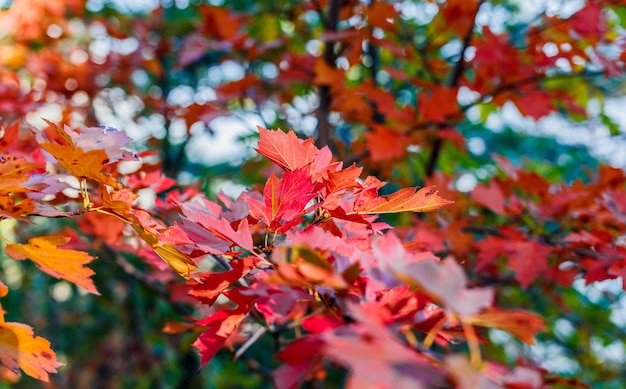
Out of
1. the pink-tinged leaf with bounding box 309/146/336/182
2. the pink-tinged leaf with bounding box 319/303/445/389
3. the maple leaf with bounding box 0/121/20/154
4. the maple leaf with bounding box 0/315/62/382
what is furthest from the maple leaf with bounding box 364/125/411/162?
the pink-tinged leaf with bounding box 319/303/445/389

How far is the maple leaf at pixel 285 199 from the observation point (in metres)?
0.58

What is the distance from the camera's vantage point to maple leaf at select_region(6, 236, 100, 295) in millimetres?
634

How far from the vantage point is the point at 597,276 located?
2.70 ft

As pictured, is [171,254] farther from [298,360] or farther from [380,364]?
[380,364]

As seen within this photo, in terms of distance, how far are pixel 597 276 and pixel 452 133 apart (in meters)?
0.63

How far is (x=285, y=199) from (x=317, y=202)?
0.26 feet

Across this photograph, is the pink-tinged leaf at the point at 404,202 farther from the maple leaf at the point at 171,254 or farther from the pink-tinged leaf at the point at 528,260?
the pink-tinged leaf at the point at 528,260

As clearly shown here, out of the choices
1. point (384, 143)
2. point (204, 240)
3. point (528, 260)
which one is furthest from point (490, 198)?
point (204, 240)

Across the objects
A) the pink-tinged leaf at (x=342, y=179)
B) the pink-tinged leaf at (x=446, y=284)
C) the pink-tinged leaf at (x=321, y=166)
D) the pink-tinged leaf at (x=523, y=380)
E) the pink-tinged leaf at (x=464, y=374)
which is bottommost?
the pink-tinged leaf at (x=523, y=380)

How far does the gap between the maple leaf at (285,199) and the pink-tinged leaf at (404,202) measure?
7 cm

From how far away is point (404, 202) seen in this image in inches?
23.6

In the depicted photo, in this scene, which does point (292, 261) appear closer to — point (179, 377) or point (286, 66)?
point (286, 66)

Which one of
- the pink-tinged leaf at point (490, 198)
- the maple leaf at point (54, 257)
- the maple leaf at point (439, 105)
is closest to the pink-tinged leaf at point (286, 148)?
the maple leaf at point (54, 257)

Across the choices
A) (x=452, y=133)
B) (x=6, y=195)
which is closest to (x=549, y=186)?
(x=452, y=133)
